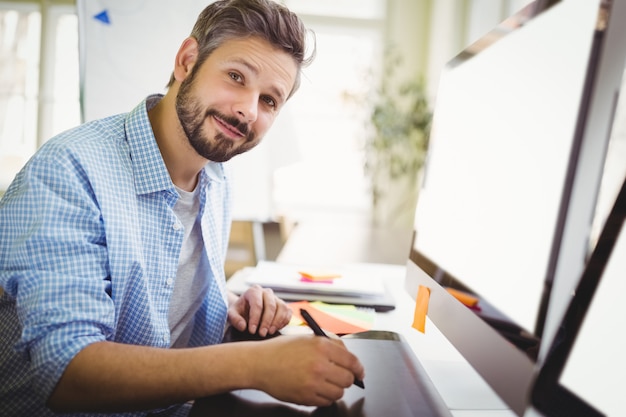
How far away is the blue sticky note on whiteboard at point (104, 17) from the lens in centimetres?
92

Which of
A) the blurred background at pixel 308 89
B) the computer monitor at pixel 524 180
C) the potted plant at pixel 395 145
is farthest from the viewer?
the potted plant at pixel 395 145

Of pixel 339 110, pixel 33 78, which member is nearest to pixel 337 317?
pixel 33 78

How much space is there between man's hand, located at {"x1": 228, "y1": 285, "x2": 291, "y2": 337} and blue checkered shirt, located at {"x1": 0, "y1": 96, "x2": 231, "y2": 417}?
0.12m

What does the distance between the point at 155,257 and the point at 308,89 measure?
56.6 inches

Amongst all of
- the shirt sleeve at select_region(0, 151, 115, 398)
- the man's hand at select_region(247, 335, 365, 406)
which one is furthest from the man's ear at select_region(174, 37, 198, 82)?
the man's hand at select_region(247, 335, 365, 406)

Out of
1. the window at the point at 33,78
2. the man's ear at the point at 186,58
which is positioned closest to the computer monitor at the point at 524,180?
the man's ear at the point at 186,58

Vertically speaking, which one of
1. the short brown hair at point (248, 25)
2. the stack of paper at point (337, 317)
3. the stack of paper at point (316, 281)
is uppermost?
the short brown hair at point (248, 25)

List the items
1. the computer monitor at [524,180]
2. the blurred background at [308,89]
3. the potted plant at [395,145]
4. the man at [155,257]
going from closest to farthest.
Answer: the computer monitor at [524,180] → the man at [155,257] → the blurred background at [308,89] → the potted plant at [395,145]

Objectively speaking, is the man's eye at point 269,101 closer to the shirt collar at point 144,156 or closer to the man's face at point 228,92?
the man's face at point 228,92

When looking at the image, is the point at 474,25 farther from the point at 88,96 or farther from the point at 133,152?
the point at 133,152

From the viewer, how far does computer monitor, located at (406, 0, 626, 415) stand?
0.30m

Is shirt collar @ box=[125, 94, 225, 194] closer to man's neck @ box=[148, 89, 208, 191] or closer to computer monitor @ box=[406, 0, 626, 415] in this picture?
man's neck @ box=[148, 89, 208, 191]

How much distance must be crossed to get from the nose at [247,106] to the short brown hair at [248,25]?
0.32ft

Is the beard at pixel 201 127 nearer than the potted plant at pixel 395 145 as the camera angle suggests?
Yes
